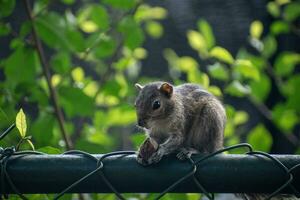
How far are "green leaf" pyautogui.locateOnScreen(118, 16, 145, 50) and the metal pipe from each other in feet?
3.44

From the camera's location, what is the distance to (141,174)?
3.82ft

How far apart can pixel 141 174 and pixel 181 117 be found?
2.53 feet

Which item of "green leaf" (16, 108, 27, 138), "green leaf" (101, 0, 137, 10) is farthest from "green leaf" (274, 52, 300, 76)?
"green leaf" (16, 108, 27, 138)

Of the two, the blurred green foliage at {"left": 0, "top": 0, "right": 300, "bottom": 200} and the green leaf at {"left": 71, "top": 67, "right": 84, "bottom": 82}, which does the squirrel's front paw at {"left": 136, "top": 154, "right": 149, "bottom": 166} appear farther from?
the green leaf at {"left": 71, "top": 67, "right": 84, "bottom": 82}

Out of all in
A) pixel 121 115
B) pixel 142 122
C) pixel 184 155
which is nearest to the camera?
pixel 184 155

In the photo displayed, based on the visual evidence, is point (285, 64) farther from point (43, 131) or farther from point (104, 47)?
point (43, 131)

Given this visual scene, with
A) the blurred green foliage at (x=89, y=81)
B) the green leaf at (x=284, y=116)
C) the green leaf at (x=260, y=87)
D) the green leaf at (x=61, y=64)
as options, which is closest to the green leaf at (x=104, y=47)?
the blurred green foliage at (x=89, y=81)

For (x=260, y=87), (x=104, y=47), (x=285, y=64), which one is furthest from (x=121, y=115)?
(x=285, y=64)

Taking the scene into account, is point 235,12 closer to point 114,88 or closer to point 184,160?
point 114,88

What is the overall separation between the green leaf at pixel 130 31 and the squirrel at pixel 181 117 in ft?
0.72

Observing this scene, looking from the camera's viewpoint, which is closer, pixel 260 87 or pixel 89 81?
pixel 89 81

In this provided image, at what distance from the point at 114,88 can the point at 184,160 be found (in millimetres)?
998

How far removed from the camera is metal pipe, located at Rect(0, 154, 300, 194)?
116 cm

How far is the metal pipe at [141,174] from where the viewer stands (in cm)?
116
